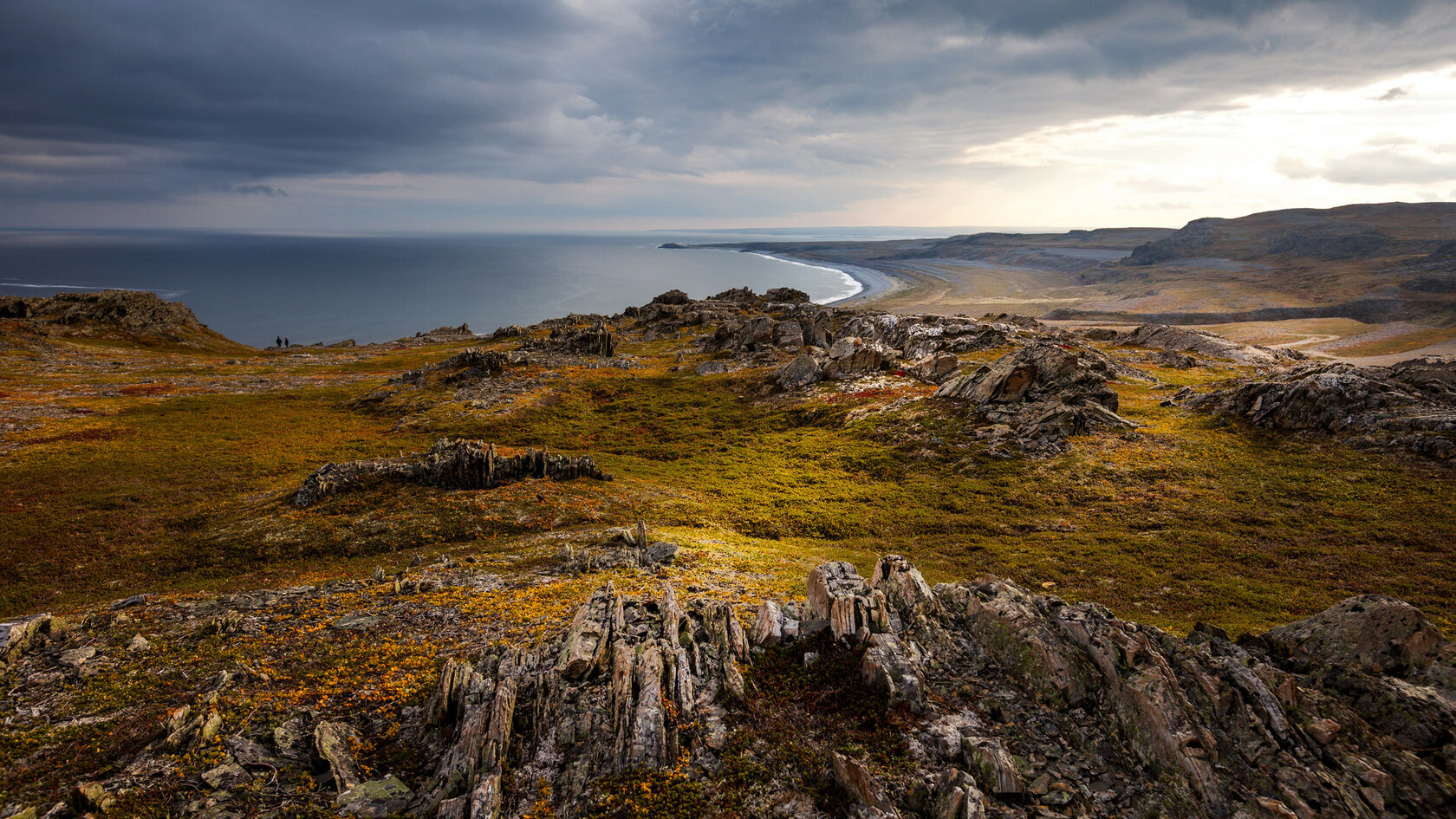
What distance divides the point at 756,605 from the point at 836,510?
835 inches

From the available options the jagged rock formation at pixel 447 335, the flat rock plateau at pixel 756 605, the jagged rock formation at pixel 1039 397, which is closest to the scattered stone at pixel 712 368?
the flat rock plateau at pixel 756 605

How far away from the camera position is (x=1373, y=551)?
31969 millimetres

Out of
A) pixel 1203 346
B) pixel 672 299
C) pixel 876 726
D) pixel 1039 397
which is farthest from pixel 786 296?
pixel 876 726

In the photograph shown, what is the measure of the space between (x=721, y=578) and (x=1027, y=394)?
4608 cm

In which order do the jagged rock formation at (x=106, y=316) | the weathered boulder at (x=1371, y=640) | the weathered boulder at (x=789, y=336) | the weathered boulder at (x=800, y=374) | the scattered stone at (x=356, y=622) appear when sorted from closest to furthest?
the weathered boulder at (x=1371, y=640) < the scattered stone at (x=356, y=622) < the weathered boulder at (x=800, y=374) < the weathered boulder at (x=789, y=336) < the jagged rock formation at (x=106, y=316)

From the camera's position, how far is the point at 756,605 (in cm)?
2544

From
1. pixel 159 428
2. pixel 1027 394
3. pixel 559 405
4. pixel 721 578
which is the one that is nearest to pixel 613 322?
pixel 559 405

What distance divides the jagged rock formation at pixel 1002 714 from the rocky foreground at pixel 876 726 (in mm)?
61

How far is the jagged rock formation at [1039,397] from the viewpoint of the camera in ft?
177

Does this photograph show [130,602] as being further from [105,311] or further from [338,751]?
[105,311]

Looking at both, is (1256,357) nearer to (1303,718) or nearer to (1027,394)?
(1027,394)

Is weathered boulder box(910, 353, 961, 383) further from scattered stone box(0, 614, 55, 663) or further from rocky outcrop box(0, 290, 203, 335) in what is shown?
rocky outcrop box(0, 290, 203, 335)

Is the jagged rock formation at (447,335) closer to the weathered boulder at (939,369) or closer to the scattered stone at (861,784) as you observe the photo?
the weathered boulder at (939,369)

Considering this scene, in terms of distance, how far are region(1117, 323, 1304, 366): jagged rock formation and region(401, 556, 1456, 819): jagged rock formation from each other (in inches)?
4444
